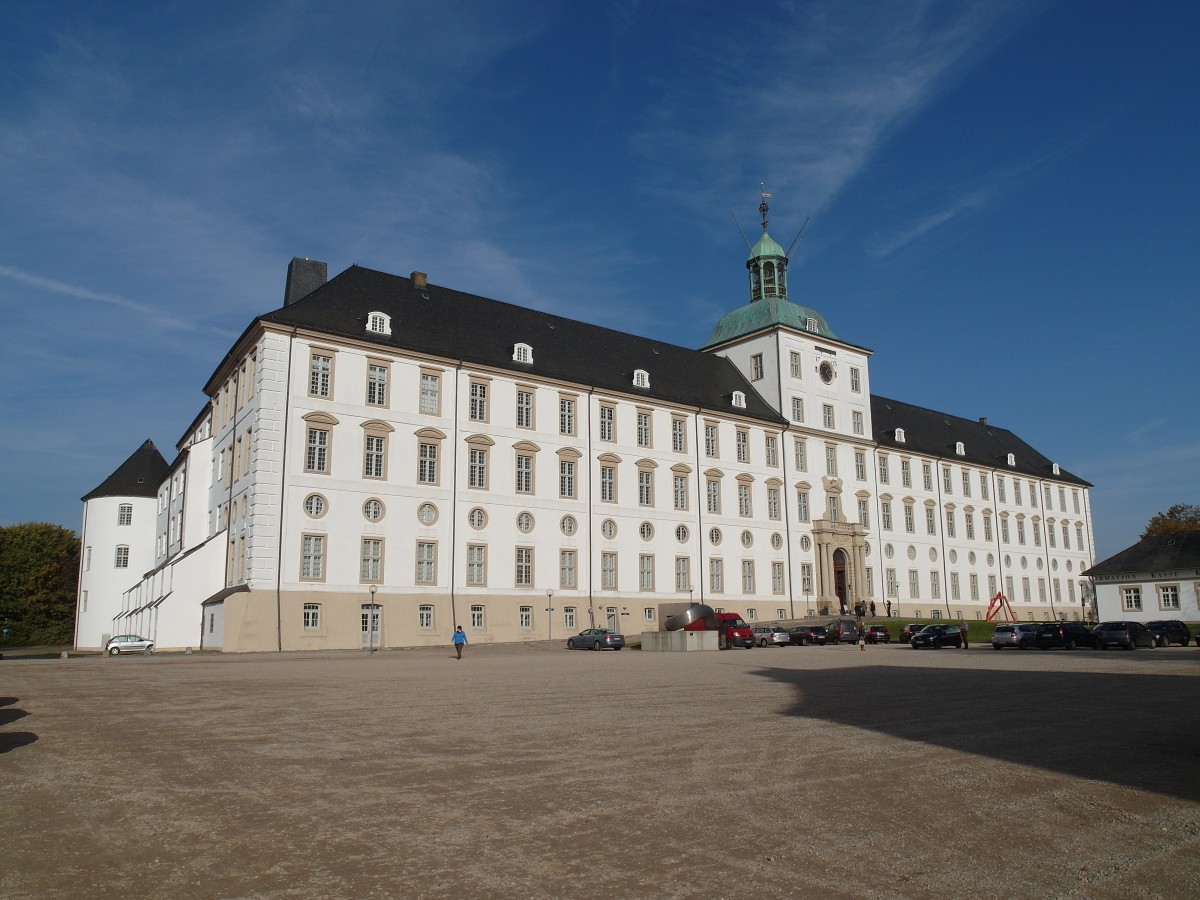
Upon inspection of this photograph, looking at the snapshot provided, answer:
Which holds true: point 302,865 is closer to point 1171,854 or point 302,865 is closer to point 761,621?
point 1171,854

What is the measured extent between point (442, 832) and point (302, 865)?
3.65ft

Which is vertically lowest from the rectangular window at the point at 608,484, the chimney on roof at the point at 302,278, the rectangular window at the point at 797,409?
the rectangular window at the point at 608,484

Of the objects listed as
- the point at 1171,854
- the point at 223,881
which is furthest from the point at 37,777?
the point at 1171,854

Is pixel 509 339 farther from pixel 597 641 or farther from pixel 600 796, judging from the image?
pixel 600 796

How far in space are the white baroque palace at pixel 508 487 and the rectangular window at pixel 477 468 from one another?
0.44 feet

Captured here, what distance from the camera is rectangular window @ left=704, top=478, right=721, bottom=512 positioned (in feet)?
180

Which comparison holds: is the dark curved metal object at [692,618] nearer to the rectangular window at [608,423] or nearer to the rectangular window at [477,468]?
the rectangular window at [477,468]

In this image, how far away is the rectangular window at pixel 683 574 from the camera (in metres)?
52.2

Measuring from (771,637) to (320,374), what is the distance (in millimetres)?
23184

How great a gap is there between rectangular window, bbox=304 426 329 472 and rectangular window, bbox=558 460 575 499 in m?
12.1

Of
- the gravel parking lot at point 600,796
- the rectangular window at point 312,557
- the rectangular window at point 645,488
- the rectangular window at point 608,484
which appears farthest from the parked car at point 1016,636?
the rectangular window at point 312,557

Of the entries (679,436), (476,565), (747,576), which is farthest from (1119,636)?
(476,565)

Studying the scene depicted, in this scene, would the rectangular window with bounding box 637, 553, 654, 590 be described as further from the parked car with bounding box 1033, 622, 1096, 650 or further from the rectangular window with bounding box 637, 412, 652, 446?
the parked car with bounding box 1033, 622, 1096, 650

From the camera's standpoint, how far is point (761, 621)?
55.7m
